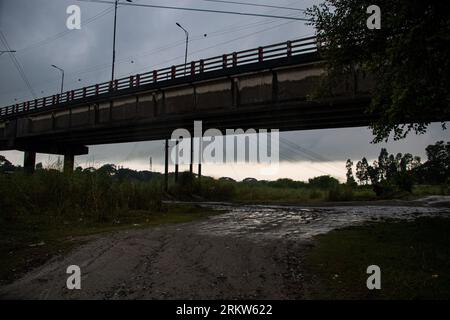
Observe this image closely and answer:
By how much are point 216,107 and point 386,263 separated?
63.7 feet

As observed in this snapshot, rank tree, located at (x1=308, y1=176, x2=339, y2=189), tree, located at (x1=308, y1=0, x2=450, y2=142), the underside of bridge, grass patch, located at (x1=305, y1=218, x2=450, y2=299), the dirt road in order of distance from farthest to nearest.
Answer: tree, located at (x1=308, y1=176, x2=339, y2=189), the underside of bridge, tree, located at (x1=308, y1=0, x2=450, y2=142), the dirt road, grass patch, located at (x1=305, y1=218, x2=450, y2=299)

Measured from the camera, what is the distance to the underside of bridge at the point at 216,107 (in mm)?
21453

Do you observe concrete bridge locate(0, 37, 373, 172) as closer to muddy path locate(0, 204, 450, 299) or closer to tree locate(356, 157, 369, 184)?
muddy path locate(0, 204, 450, 299)

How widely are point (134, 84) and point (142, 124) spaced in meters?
3.40

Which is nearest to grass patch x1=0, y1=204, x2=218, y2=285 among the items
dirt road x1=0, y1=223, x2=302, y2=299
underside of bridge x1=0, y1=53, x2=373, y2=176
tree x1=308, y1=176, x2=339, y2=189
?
dirt road x1=0, y1=223, x2=302, y2=299

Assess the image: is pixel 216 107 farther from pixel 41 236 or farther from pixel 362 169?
pixel 362 169

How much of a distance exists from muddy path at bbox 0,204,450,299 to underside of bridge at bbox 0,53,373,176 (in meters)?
8.20

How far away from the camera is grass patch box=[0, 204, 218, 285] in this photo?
770 centimetres

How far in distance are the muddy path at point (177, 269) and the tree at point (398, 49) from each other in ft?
14.6

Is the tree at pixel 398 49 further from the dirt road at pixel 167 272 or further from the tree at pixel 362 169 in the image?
the tree at pixel 362 169

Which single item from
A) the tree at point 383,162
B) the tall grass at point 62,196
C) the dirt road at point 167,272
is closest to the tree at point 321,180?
the tree at point 383,162

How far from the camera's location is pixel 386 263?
698 centimetres

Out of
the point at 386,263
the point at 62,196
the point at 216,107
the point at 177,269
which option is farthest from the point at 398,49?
the point at 216,107
